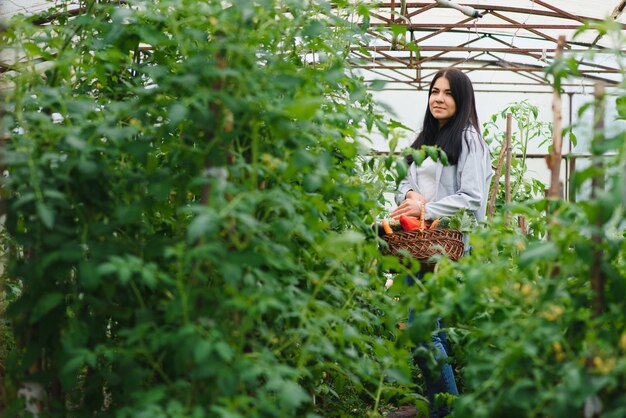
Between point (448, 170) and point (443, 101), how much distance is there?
1.08 ft

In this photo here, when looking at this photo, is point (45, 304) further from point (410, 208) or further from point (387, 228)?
point (410, 208)

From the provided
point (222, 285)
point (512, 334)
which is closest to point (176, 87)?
point (222, 285)

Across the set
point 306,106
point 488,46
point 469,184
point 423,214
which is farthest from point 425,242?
point 488,46

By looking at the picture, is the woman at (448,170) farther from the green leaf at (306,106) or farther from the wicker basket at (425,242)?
the green leaf at (306,106)

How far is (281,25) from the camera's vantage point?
6.93 feet

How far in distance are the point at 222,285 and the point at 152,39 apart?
69 centimetres

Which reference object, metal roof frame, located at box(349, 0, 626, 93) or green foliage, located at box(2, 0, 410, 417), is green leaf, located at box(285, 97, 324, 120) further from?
metal roof frame, located at box(349, 0, 626, 93)

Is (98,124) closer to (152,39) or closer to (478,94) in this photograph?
(152,39)

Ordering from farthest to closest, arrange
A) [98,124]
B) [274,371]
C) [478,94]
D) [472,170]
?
[478,94], [472,170], [98,124], [274,371]

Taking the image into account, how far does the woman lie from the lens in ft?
10.6

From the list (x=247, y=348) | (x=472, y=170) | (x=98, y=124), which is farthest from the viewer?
(x=472, y=170)

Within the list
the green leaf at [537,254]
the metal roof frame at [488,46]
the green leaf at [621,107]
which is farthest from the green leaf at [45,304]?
the metal roof frame at [488,46]

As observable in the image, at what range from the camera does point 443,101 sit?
3.47m

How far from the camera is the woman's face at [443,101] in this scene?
136 inches
